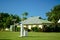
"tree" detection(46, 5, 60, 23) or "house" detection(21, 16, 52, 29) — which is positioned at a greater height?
"tree" detection(46, 5, 60, 23)

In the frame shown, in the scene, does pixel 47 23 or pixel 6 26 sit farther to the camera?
pixel 6 26

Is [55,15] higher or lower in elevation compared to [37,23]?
higher

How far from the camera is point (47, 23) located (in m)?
54.8

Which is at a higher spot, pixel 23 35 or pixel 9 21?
pixel 9 21

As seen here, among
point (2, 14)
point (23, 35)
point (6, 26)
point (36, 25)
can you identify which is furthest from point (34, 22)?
point (2, 14)

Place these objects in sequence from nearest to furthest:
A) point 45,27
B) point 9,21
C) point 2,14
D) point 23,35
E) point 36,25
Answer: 1. point 23,35
2. point 45,27
3. point 36,25
4. point 9,21
5. point 2,14

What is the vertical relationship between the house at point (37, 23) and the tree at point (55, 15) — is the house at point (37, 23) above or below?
below

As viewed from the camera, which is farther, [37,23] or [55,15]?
[55,15]

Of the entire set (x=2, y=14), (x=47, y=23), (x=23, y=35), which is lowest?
(x=23, y=35)

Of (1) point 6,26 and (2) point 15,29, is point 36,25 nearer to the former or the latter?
(2) point 15,29

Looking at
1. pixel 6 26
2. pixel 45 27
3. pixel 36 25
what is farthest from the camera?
pixel 6 26

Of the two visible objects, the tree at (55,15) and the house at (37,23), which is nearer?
the house at (37,23)

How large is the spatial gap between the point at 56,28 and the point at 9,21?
26663 mm

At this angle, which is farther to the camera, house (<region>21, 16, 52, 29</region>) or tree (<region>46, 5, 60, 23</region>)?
tree (<region>46, 5, 60, 23</region>)
